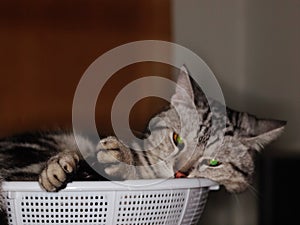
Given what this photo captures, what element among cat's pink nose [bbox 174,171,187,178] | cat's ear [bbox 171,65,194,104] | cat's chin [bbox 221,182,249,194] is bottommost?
cat's chin [bbox 221,182,249,194]

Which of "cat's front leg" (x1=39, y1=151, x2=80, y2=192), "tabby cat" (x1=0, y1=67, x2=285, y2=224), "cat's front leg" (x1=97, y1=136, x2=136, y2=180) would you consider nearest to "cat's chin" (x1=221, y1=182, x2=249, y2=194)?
"tabby cat" (x1=0, y1=67, x2=285, y2=224)

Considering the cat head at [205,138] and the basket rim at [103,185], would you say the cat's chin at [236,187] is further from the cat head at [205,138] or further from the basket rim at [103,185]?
the basket rim at [103,185]

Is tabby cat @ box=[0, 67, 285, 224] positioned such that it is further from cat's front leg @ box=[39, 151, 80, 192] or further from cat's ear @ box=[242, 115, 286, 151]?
cat's front leg @ box=[39, 151, 80, 192]

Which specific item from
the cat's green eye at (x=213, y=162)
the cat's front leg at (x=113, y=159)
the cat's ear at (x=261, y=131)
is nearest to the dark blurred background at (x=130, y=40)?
the cat's ear at (x=261, y=131)

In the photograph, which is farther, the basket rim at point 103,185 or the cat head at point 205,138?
the cat head at point 205,138

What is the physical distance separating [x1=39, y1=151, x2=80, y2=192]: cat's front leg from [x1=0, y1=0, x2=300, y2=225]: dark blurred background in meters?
1.17

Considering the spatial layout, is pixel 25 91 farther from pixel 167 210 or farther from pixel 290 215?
pixel 167 210

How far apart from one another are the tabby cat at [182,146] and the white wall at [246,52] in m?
0.71

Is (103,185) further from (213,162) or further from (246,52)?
(246,52)

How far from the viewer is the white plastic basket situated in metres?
0.85

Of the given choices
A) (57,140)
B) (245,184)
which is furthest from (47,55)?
(245,184)

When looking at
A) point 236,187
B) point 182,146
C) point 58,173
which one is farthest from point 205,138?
point 58,173

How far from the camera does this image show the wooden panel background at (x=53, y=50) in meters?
2.19

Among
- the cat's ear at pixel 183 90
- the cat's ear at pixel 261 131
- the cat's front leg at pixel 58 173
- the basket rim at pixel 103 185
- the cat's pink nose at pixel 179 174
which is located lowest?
the cat's pink nose at pixel 179 174
